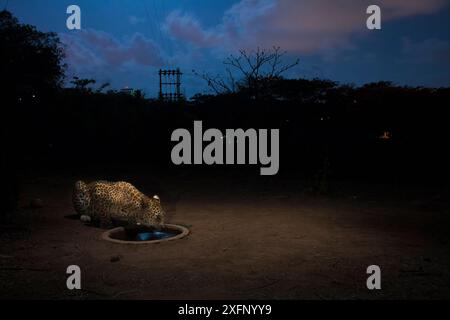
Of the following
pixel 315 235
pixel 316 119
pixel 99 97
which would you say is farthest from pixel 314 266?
pixel 99 97

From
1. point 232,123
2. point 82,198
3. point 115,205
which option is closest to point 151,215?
point 115,205

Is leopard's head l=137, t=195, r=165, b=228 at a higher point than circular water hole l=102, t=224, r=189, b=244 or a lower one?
higher

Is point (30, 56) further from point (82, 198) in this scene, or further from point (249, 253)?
point (249, 253)

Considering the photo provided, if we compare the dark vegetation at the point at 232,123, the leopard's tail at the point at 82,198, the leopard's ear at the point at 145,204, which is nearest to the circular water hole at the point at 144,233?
the leopard's ear at the point at 145,204

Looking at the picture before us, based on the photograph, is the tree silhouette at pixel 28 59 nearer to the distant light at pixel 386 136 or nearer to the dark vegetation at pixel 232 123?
the dark vegetation at pixel 232 123

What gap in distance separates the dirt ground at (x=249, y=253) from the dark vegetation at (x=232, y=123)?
691 cm

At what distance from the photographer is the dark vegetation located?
18375 mm

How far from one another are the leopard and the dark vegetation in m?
9.54

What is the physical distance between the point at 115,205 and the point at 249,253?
301cm

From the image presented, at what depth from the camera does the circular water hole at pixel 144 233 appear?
7.87 metres

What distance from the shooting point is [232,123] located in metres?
22.0

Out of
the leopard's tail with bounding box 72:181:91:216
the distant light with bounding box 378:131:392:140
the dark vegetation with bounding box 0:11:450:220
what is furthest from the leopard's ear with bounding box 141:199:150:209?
the distant light with bounding box 378:131:392:140

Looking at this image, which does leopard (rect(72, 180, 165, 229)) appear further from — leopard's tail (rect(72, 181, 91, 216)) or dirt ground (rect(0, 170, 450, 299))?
dirt ground (rect(0, 170, 450, 299))

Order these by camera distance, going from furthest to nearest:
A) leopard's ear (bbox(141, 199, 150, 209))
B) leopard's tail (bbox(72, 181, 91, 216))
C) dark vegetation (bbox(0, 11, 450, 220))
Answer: dark vegetation (bbox(0, 11, 450, 220)) → leopard's tail (bbox(72, 181, 91, 216)) → leopard's ear (bbox(141, 199, 150, 209))
